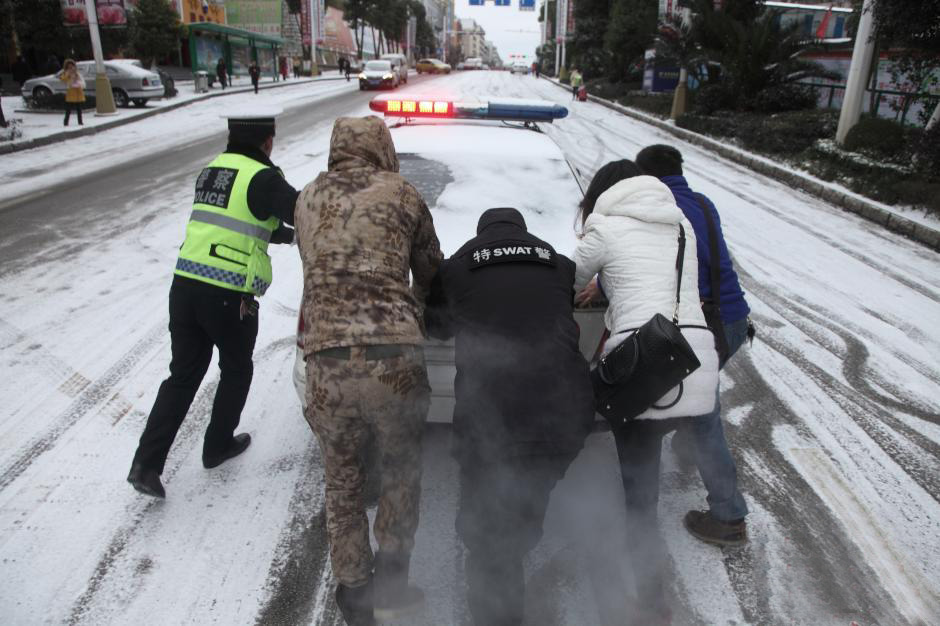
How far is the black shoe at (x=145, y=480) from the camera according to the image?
2.81m

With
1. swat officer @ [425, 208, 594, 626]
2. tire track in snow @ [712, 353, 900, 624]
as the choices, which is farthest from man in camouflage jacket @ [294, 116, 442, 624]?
tire track in snow @ [712, 353, 900, 624]

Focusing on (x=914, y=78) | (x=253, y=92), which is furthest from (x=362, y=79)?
(x=914, y=78)

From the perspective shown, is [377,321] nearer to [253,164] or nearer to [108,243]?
[253,164]

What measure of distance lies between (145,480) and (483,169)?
2.49m

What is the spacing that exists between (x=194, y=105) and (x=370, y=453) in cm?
2347

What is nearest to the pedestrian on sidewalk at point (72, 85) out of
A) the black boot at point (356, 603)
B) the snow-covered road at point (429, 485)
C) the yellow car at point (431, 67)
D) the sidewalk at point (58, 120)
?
the sidewalk at point (58, 120)

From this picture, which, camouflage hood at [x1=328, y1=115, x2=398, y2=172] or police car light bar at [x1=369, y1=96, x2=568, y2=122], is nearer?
camouflage hood at [x1=328, y1=115, x2=398, y2=172]

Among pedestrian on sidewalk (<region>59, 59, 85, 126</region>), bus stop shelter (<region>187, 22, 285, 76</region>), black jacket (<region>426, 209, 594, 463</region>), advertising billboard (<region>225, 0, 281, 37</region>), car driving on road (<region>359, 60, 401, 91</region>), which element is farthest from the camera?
advertising billboard (<region>225, 0, 281, 37</region>)

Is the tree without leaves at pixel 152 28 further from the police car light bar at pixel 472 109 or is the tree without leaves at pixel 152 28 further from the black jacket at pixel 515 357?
the black jacket at pixel 515 357

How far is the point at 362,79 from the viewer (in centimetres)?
3170

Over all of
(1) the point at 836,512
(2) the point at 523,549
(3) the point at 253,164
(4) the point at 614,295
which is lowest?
(1) the point at 836,512

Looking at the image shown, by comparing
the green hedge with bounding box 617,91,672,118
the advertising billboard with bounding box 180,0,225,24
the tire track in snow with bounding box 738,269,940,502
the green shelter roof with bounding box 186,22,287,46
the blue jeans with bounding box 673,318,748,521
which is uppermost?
the advertising billboard with bounding box 180,0,225,24

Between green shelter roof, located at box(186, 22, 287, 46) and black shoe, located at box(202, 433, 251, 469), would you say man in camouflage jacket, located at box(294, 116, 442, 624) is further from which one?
green shelter roof, located at box(186, 22, 287, 46)

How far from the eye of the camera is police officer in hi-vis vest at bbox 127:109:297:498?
262 cm
